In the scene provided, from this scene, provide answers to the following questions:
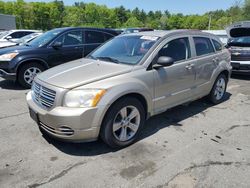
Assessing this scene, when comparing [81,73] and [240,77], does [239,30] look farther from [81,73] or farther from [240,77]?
[81,73]

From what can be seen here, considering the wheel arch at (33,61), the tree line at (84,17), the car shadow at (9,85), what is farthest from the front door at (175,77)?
the tree line at (84,17)

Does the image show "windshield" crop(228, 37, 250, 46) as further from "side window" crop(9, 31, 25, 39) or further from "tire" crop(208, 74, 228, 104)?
"side window" crop(9, 31, 25, 39)

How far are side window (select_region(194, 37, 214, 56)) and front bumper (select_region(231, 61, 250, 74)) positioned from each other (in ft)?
11.7

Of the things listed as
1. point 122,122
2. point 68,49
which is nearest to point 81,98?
point 122,122

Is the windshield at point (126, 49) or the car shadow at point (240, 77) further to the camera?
the car shadow at point (240, 77)

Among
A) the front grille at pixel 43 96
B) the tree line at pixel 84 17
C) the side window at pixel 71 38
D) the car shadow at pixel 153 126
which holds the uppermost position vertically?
the tree line at pixel 84 17

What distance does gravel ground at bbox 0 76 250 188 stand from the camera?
3141 mm

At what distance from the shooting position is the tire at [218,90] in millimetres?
5902

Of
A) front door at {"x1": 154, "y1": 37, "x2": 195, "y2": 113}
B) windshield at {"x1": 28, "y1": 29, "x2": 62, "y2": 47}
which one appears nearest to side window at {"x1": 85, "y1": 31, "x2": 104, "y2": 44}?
windshield at {"x1": 28, "y1": 29, "x2": 62, "y2": 47}

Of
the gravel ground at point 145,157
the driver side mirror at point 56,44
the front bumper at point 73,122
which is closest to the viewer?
the gravel ground at point 145,157

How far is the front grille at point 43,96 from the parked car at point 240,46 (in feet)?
23.1

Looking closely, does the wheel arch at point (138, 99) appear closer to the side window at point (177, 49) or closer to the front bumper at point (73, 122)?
the front bumper at point (73, 122)

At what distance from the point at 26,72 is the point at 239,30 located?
7.37 m

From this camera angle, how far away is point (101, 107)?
11.3 ft
